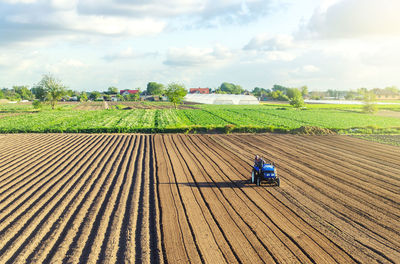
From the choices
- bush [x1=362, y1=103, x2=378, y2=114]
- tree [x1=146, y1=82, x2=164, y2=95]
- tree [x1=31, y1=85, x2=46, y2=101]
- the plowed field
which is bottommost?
the plowed field

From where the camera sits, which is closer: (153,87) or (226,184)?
(226,184)

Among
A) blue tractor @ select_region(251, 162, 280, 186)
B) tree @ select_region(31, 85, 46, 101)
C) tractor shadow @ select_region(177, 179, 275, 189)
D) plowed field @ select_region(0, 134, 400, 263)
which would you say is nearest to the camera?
plowed field @ select_region(0, 134, 400, 263)

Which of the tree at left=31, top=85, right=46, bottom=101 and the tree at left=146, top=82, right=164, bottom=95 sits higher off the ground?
the tree at left=146, top=82, right=164, bottom=95

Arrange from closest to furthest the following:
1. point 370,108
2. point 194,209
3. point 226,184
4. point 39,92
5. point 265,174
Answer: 1. point 194,209
2. point 265,174
3. point 226,184
4. point 370,108
5. point 39,92

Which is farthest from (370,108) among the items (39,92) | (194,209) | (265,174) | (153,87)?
(153,87)

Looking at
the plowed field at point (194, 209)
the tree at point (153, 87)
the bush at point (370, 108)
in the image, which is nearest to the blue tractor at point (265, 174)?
the plowed field at point (194, 209)

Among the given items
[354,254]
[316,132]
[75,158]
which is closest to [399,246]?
[354,254]

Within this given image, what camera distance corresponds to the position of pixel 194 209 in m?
11.1

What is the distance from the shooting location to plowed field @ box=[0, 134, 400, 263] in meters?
8.30

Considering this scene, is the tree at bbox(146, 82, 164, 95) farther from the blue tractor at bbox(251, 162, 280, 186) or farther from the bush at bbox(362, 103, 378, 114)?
the blue tractor at bbox(251, 162, 280, 186)

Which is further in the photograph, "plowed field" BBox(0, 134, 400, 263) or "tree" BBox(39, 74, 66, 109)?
"tree" BBox(39, 74, 66, 109)

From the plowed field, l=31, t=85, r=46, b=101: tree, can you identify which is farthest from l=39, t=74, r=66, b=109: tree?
the plowed field

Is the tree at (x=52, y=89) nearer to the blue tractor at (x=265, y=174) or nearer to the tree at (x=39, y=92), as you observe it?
the tree at (x=39, y=92)

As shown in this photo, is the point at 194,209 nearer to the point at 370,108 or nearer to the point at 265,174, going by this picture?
the point at 265,174
